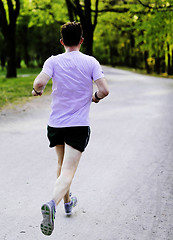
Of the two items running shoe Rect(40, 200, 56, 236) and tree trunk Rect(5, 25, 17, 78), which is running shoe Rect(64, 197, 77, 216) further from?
tree trunk Rect(5, 25, 17, 78)

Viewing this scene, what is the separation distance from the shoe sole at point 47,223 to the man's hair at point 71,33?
1.43 meters

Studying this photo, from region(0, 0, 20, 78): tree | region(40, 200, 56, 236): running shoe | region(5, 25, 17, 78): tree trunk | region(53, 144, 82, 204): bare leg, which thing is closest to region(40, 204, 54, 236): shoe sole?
region(40, 200, 56, 236): running shoe

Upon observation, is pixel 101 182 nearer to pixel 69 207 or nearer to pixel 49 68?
pixel 69 207

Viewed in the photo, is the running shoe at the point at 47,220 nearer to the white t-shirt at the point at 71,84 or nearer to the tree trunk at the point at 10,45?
the white t-shirt at the point at 71,84

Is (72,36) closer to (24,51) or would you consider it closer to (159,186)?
A: (159,186)

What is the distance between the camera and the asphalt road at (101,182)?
337 cm

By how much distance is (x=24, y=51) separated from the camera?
4941cm

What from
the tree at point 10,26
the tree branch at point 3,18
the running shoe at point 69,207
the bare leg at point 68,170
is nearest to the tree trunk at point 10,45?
the tree at point 10,26

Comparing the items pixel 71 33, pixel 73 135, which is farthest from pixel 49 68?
pixel 73 135

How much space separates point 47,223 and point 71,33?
5.31 ft

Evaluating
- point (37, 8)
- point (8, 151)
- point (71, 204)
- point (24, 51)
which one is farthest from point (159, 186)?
point (24, 51)

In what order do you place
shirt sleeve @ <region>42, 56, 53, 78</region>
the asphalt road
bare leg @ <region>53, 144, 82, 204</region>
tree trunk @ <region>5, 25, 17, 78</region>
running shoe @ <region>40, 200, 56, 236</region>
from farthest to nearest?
tree trunk @ <region>5, 25, 17, 78</region>, the asphalt road, bare leg @ <region>53, 144, 82, 204</region>, shirt sleeve @ <region>42, 56, 53, 78</region>, running shoe @ <region>40, 200, 56, 236</region>

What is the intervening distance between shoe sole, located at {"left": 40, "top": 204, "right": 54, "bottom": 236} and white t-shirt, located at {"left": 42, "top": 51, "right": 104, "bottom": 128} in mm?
748

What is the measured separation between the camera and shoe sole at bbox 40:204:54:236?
288cm
